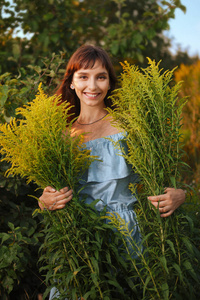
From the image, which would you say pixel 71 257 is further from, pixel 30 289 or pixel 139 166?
pixel 30 289

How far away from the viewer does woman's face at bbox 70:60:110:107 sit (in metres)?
2.13

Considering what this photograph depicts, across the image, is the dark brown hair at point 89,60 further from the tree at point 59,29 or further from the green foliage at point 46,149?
the tree at point 59,29

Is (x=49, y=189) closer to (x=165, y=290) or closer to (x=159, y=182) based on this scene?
(x=159, y=182)

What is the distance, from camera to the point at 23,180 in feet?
8.91

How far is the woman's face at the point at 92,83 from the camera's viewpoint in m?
2.13

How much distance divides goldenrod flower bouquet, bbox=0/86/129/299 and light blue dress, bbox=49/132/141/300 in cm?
22

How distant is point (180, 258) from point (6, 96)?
5.34 feet

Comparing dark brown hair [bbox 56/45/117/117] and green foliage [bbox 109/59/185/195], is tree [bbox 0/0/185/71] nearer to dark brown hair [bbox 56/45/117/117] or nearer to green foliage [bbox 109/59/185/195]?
dark brown hair [bbox 56/45/117/117]

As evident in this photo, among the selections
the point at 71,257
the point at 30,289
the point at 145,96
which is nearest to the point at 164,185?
the point at 145,96

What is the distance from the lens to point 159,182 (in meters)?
1.71

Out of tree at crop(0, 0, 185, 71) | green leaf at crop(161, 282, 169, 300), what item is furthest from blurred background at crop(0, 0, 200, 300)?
green leaf at crop(161, 282, 169, 300)

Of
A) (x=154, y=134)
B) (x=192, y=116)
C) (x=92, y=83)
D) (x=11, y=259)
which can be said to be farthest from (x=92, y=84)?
(x=192, y=116)

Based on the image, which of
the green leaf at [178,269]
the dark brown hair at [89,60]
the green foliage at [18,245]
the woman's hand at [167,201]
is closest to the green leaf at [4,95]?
the dark brown hair at [89,60]

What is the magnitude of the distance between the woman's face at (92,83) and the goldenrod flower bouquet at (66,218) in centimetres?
43
